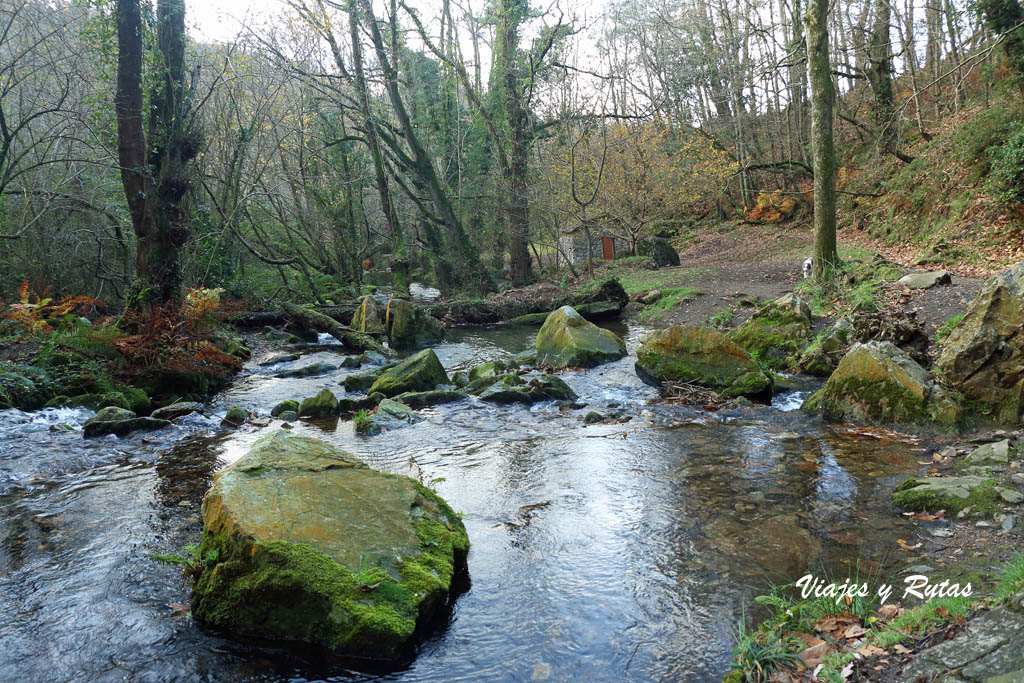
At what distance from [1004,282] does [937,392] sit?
1.35 metres

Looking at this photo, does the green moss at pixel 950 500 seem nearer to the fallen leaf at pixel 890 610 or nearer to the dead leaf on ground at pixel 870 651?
the fallen leaf at pixel 890 610

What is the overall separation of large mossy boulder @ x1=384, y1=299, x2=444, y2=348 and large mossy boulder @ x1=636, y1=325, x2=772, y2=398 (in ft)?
23.5

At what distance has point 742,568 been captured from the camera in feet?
14.5

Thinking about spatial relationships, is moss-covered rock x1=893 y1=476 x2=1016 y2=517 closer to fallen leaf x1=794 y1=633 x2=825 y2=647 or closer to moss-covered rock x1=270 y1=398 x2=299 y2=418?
fallen leaf x1=794 y1=633 x2=825 y2=647

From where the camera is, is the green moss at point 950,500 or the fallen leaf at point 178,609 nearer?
the fallen leaf at point 178,609

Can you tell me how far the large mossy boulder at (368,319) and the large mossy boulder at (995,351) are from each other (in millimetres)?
12461

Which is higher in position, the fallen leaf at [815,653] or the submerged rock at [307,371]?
the submerged rock at [307,371]

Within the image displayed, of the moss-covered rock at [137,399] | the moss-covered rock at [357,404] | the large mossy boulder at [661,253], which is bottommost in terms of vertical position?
the moss-covered rock at [357,404]

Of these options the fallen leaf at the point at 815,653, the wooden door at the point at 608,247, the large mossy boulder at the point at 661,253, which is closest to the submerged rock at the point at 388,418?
the fallen leaf at the point at 815,653

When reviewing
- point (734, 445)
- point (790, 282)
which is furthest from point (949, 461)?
point (790, 282)

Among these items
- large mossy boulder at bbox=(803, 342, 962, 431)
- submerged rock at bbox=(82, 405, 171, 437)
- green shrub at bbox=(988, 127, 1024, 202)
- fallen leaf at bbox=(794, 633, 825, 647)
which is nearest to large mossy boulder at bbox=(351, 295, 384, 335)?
submerged rock at bbox=(82, 405, 171, 437)

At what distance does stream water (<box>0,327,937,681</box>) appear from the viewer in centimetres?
367

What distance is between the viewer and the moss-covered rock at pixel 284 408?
959cm

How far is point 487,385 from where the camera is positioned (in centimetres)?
1077
